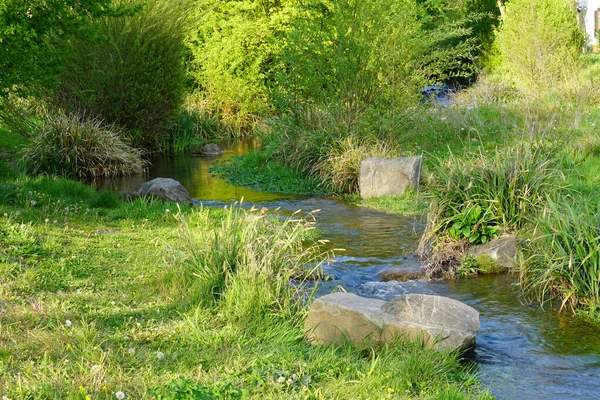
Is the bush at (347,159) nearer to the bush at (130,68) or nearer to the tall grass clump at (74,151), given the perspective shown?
the tall grass clump at (74,151)

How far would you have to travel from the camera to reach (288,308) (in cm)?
623

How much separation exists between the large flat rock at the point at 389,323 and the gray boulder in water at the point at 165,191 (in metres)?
6.68

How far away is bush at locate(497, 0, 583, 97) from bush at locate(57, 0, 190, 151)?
8.76 m

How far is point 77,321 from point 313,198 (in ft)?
26.5

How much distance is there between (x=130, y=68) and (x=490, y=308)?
12.9 meters

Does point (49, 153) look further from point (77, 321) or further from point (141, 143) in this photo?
point (77, 321)

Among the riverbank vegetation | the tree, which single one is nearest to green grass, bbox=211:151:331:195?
the riverbank vegetation

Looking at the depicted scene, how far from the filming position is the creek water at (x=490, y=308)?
5.66m

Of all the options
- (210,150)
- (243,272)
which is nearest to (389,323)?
(243,272)

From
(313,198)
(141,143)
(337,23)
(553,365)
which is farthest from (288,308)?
(141,143)

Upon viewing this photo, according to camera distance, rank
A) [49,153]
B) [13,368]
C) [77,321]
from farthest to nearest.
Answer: [49,153]
[77,321]
[13,368]

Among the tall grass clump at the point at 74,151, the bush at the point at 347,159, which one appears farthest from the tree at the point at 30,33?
the tall grass clump at the point at 74,151

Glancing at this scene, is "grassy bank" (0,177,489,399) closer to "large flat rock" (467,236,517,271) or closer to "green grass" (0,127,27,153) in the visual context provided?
"large flat rock" (467,236,517,271)

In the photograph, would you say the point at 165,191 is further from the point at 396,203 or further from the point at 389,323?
the point at 389,323
